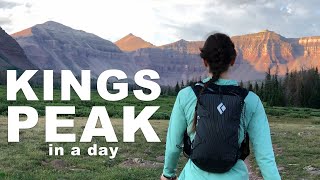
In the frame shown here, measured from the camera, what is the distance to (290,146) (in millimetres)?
29375

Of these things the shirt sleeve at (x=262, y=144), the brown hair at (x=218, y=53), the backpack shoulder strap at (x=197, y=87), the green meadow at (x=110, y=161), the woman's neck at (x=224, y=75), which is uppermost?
the brown hair at (x=218, y=53)

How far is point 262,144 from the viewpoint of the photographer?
5047mm

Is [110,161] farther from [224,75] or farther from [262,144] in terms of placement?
[262,144]

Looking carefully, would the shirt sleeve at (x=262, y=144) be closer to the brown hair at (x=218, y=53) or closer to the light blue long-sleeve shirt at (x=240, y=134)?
the light blue long-sleeve shirt at (x=240, y=134)

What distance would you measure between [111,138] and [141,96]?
15.1 feet

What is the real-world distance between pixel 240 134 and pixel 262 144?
28 centimetres

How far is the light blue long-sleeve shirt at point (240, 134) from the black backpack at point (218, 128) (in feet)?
0.27

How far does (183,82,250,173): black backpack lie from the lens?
5078mm

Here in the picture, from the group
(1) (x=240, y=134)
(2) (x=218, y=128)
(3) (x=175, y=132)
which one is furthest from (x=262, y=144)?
(3) (x=175, y=132)

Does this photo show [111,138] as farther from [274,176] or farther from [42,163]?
[274,176]

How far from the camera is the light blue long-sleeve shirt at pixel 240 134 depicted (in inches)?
197

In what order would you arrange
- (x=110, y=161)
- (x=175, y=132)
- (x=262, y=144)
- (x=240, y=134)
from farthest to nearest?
(x=110, y=161)
(x=175, y=132)
(x=240, y=134)
(x=262, y=144)

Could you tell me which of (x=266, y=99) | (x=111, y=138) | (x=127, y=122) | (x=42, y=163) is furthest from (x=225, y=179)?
(x=266, y=99)


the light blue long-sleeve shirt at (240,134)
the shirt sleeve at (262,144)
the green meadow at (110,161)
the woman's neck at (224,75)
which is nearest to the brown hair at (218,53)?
the woman's neck at (224,75)
